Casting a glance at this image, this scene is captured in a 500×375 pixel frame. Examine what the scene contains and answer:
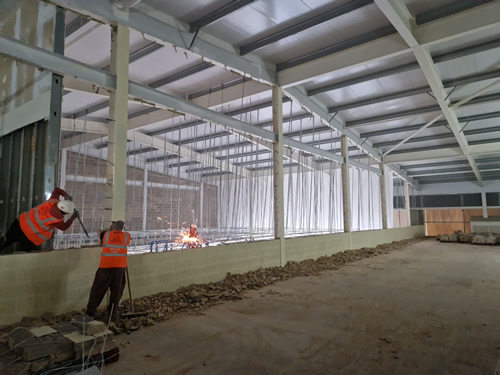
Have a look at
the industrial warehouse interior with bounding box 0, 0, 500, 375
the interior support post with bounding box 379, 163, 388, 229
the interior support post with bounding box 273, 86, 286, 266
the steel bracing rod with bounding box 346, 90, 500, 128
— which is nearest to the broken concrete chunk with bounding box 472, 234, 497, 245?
the interior support post with bounding box 379, 163, 388, 229

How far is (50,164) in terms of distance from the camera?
4.64 meters

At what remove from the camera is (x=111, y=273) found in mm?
4266

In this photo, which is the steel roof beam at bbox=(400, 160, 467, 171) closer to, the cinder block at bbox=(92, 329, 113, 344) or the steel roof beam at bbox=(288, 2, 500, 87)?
the steel roof beam at bbox=(288, 2, 500, 87)

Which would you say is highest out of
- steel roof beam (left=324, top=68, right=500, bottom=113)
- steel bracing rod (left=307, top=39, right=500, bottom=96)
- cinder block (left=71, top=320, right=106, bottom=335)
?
steel bracing rod (left=307, top=39, right=500, bottom=96)

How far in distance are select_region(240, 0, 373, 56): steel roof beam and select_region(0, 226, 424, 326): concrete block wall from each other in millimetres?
4631

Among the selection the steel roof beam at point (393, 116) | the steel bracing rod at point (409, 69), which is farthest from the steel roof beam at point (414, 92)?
the steel roof beam at point (393, 116)

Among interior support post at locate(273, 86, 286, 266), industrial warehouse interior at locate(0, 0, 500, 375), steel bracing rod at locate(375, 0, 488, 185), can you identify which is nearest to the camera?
industrial warehouse interior at locate(0, 0, 500, 375)

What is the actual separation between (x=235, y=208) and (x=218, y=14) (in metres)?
6.42

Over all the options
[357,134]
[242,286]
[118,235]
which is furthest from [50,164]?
[357,134]

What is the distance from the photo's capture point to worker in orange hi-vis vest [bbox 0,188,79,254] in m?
4.05

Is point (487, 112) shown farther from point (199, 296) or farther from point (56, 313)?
Result: point (56, 313)

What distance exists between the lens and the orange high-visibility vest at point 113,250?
4266 millimetres

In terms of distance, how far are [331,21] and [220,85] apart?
3495 millimetres

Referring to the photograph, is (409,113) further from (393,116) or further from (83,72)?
(83,72)
